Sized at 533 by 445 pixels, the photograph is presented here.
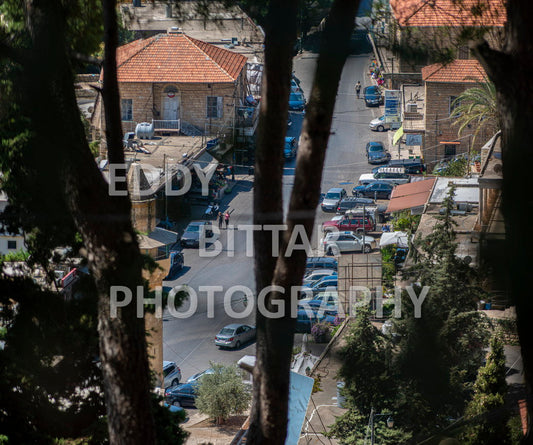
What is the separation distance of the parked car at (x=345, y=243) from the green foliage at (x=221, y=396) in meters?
7.40

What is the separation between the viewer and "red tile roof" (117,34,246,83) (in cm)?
2505

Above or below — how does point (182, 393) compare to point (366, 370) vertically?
below

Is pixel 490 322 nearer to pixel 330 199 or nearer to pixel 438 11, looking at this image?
pixel 438 11

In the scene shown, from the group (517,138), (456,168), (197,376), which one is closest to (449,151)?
(456,168)

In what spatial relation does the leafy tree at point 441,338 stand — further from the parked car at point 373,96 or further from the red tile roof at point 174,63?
the parked car at point 373,96

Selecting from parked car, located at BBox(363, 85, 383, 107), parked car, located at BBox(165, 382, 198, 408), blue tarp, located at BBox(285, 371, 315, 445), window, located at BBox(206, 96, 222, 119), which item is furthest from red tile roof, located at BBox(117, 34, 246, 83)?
blue tarp, located at BBox(285, 371, 315, 445)

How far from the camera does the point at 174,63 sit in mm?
25453

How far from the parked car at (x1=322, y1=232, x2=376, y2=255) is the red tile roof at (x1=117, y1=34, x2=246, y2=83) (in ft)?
24.1

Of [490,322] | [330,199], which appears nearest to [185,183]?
[330,199]

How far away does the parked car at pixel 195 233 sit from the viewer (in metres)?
20.2

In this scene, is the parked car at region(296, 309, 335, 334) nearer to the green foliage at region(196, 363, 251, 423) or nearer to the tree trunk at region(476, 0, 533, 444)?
the green foliage at region(196, 363, 251, 423)

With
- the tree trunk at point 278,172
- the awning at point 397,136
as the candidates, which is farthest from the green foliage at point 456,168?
the tree trunk at point 278,172

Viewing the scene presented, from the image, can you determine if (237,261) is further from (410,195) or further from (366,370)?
(366,370)

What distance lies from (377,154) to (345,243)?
6.50 meters
